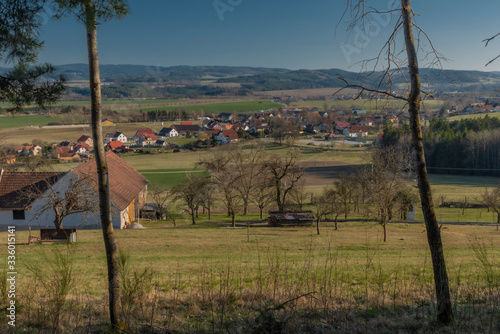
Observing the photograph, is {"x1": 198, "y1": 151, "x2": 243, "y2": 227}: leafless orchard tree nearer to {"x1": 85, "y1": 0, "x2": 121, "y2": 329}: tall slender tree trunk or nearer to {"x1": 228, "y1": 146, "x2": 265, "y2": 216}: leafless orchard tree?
{"x1": 228, "y1": 146, "x2": 265, "y2": 216}: leafless orchard tree

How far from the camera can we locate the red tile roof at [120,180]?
1195 inches

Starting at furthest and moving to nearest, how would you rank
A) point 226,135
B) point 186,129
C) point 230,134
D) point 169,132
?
point 186,129 → point 169,132 → point 230,134 → point 226,135

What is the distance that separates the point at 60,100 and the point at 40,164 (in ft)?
139

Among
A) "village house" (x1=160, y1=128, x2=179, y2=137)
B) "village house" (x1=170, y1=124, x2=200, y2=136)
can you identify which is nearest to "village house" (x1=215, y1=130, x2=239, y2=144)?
"village house" (x1=170, y1=124, x2=200, y2=136)

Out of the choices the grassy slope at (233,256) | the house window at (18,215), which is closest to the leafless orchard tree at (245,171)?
the grassy slope at (233,256)

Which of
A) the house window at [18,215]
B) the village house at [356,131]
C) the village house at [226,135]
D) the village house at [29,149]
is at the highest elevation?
the village house at [356,131]

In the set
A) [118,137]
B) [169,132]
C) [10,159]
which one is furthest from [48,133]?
[10,159]

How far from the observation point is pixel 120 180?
35.0 m

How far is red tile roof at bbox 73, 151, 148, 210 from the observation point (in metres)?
30.3

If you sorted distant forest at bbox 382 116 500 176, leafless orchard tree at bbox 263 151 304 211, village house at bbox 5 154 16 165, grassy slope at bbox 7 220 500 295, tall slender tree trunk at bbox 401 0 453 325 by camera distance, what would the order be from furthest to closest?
distant forest at bbox 382 116 500 176, village house at bbox 5 154 16 165, leafless orchard tree at bbox 263 151 304 211, grassy slope at bbox 7 220 500 295, tall slender tree trunk at bbox 401 0 453 325

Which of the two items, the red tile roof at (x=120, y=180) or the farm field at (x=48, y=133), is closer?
the red tile roof at (x=120, y=180)

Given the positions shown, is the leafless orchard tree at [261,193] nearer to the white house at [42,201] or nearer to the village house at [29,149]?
the white house at [42,201]

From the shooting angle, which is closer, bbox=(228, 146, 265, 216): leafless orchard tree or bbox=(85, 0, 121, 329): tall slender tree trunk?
bbox=(85, 0, 121, 329): tall slender tree trunk

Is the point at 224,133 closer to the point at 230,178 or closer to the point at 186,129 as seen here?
the point at 186,129
